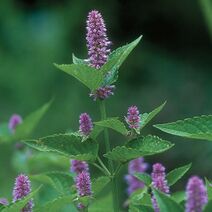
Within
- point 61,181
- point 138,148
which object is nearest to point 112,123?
point 138,148

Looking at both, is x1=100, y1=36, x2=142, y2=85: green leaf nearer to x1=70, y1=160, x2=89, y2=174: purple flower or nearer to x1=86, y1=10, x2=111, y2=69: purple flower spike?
x1=86, y1=10, x2=111, y2=69: purple flower spike

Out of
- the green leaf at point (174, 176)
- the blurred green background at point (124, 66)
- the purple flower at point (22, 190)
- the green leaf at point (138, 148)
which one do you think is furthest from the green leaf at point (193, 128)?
the blurred green background at point (124, 66)

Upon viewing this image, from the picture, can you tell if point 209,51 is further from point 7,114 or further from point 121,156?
point 121,156

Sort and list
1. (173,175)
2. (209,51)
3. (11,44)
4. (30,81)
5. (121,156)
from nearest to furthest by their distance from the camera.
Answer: (121,156)
(173,175)
(30,81)
(11,44)
(209,51)

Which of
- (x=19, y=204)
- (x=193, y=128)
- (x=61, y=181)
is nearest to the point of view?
(x=19, y=204)

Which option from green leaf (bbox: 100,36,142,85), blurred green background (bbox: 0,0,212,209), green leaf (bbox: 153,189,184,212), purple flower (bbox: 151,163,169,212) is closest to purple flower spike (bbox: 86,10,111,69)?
green leaf (bbox: 100,36,142,85)

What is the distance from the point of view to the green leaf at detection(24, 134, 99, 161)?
1.61 meters

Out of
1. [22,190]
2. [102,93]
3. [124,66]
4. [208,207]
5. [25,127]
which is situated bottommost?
[208,207]

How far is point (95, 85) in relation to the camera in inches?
64.6

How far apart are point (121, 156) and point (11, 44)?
6461 millimetres

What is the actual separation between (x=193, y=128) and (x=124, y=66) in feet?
22.9

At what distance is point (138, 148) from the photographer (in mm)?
1587

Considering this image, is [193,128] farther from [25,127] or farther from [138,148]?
[25,127]

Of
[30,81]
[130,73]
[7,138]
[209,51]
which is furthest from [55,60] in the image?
[7,138]
